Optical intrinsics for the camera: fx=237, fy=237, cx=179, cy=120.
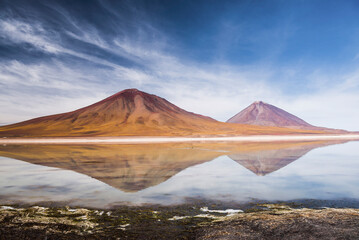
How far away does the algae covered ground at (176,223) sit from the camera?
4754 mm

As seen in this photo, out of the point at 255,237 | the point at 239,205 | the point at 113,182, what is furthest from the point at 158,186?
the point at 255,237

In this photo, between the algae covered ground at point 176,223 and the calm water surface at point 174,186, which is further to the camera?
the calm water surface at point 174,186

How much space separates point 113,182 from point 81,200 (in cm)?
256

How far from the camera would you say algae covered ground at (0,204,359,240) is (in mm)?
4754

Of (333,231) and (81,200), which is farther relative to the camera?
(81,200)

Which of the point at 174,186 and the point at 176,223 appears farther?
the point at 174,186

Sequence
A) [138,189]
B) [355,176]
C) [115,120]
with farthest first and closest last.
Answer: [115,120] < [355,176] < [138,189]

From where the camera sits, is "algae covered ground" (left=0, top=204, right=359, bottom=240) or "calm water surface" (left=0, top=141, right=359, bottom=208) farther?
"calm water surface" (left=0, top=141, right=359, bottom=208)

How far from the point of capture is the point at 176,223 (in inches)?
220

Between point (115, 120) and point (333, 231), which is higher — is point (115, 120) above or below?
above

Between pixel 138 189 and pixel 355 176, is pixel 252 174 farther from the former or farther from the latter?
pixel 138 189

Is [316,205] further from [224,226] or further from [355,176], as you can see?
[355,176]

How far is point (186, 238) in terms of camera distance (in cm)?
472

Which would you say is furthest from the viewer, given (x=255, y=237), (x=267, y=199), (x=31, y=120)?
(x=31, y=120)
